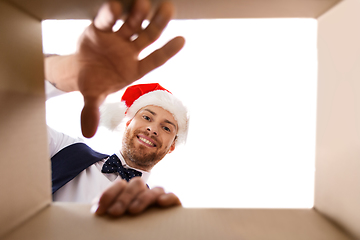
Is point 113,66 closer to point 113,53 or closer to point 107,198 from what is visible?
point 113,53

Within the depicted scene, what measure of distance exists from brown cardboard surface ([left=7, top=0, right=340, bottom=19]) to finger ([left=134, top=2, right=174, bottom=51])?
0.01 metres

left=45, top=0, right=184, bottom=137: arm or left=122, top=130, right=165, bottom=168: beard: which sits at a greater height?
left=45, top=0, right=184, bottom=137: arm

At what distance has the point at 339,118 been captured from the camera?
0.27m

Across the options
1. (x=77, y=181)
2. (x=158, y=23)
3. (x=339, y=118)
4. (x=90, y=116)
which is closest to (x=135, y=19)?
(x=158, y=23)

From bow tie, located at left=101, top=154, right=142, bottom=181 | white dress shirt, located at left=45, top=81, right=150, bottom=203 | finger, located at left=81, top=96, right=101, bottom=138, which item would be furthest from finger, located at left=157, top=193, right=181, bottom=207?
bow tie, located at left=101, top=154, right=142, bottom=181

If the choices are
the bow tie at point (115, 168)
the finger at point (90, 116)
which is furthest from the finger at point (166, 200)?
the bow tie at point (115, 168)

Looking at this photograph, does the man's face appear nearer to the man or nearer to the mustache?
the mustache

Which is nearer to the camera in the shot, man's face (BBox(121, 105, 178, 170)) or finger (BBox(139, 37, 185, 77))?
finger (BBox(139, 37, 185, 77))

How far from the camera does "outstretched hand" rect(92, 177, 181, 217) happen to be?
11.2 inches

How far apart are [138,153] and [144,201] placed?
119 centimetres

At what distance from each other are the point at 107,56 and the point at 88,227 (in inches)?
7.6

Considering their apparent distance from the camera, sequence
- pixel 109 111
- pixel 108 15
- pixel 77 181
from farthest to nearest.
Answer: pixel 77 181
pixel 109 111
pixel 108 15

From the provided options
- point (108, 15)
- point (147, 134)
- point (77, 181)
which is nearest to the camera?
point (108, 15)

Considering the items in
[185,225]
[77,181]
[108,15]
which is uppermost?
[108,15]
